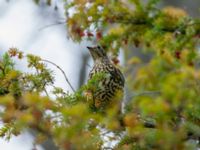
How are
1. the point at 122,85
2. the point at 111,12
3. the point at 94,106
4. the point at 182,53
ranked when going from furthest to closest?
the point at 122,85 → the point at 111,12 → the point at 182,53 → the point at 94,106

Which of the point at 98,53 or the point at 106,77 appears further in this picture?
the point at 98,53

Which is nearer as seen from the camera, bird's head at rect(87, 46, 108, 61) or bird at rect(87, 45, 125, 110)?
bird at rect(87, 45, 125, 110)

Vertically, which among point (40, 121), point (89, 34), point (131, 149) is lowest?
point (40, 121)

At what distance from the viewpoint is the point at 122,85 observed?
4.81 meters

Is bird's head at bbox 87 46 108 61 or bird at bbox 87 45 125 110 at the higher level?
bird's head at bbox 87 46 108 61

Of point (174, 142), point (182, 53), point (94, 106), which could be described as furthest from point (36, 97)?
point (182, 53)

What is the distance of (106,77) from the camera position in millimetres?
4340

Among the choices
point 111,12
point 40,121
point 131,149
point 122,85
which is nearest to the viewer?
point 40,121

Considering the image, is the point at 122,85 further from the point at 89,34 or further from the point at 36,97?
the point at 36,97

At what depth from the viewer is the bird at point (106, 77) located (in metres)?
4.45

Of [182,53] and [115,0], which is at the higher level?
[115,0]

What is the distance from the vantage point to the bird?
445 centimetres

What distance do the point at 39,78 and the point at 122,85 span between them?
1.47m

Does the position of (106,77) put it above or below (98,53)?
below
